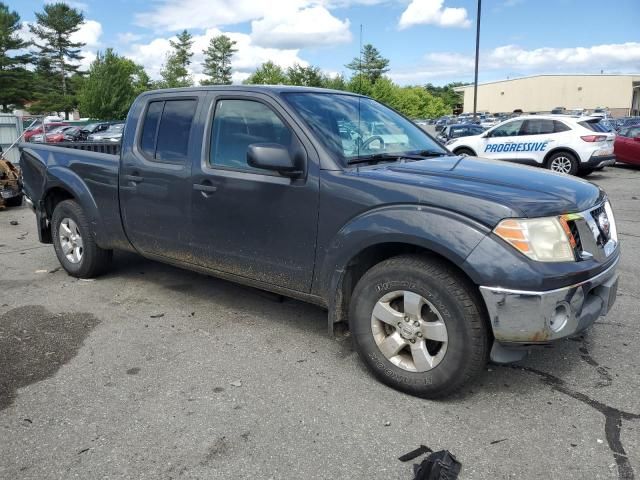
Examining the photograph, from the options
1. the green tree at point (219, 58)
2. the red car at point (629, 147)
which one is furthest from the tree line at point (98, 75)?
the red car at point (629, 147)

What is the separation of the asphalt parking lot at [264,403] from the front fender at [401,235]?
2.33ft

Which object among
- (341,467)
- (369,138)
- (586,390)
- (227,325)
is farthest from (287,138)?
(586,390)

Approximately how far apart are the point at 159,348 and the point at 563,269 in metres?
2.72

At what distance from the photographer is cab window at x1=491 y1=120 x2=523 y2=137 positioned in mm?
15062

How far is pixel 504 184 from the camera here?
3209mm

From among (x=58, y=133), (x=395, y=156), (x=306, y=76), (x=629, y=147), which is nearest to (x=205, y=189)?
(x=395, y=156)

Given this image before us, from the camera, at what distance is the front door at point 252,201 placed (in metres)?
3.65

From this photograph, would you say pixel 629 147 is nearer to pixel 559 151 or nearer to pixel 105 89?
pixel 559 151

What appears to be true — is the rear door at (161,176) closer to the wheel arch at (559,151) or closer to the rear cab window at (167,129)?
the rear cab window at (167,129)

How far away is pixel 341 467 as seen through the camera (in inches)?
104

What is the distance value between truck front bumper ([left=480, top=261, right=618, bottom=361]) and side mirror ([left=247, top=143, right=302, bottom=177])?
4.59ft

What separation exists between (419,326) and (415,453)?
711mm

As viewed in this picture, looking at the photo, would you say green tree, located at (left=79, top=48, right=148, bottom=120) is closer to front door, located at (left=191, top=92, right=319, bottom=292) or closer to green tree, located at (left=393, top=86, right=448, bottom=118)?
green tree, located at (left=393, top=86, right=448, bottom=118)

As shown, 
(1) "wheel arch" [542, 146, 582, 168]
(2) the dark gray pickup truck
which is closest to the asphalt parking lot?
(2) the dark gray pickup truck
